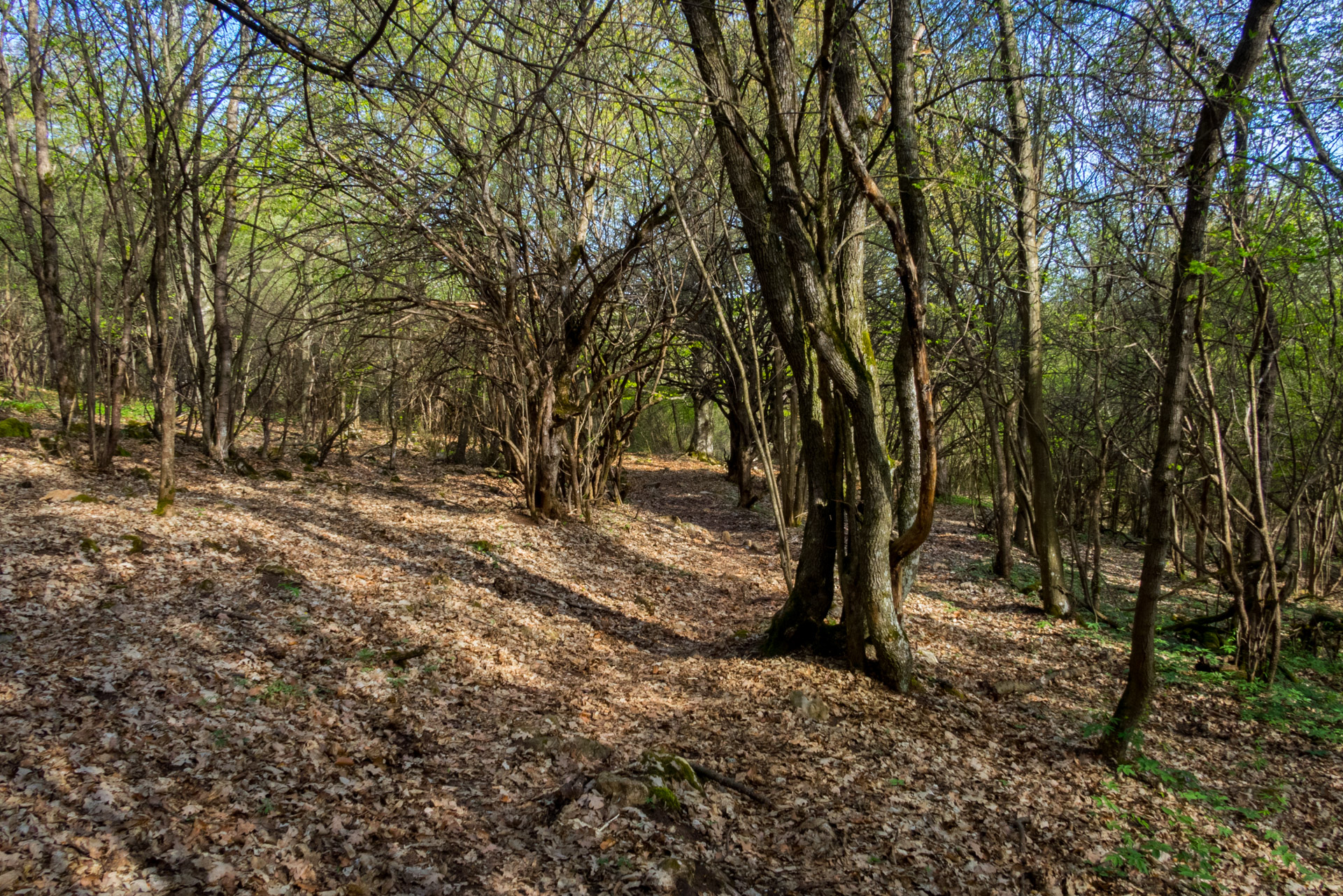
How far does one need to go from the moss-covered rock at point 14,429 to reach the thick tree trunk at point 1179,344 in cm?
1142

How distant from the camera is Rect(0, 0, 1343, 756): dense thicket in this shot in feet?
15.2

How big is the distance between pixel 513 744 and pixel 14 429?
8462 mm

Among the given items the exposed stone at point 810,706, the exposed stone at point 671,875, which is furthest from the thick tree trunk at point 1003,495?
the exposed stone at point 671,875

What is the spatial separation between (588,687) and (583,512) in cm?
485

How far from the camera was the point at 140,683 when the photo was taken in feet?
11.7

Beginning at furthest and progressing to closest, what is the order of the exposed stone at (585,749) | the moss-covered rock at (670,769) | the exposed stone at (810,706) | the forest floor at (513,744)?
the exposed stone at (810,706), the exposed stone at (585,749), the moss-covered rock at (670,769), the forest floor at (513,744)

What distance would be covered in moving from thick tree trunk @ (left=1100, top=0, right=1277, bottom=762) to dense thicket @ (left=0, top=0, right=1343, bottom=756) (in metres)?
0.02

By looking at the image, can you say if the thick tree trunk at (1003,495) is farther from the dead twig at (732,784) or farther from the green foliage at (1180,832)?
the dead twig at (732,784)

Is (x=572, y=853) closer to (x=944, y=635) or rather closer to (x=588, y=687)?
(x=588, y=687)

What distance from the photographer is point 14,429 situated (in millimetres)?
8375

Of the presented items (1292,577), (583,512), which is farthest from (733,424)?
(1292,577)

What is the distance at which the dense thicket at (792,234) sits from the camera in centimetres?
464

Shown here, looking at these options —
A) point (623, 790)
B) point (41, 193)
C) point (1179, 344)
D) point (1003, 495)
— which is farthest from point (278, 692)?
point (1003, 495)

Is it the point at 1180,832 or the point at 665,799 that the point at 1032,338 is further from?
the point at 665,799
